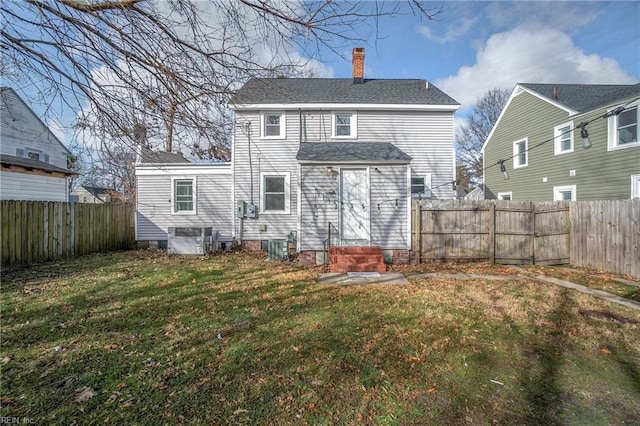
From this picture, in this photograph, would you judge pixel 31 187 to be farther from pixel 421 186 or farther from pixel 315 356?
pixel 421 186

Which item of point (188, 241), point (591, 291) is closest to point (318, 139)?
point (188, 241)

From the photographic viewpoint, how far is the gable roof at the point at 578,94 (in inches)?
395

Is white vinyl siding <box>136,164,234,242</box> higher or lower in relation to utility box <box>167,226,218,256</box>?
higher

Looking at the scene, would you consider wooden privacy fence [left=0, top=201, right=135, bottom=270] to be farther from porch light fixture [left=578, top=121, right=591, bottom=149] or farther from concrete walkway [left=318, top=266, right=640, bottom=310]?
porch light fixture [left=578, top=121, right=591, bottom=149]

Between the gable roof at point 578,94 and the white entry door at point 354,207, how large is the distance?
9.02 meters

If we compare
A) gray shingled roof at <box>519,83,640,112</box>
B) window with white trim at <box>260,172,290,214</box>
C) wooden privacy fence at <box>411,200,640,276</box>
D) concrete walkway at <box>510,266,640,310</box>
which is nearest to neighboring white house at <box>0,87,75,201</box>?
window with white trim at <box>260,172,290,214</box>

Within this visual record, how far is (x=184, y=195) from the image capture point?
12.1 meters

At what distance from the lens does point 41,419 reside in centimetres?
228

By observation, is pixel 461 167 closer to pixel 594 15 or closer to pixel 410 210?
pixel 594 15

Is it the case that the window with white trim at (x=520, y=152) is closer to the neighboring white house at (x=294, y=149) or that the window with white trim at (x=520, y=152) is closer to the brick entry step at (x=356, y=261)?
the neighboring white house at (x=294, y=149)

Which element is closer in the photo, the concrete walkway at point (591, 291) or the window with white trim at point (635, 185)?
the concrete walkway at point (591, 291)

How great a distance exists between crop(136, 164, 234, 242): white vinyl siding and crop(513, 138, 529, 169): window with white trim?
539 inches

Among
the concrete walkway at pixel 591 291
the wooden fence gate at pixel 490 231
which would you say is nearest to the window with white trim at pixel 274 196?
the wooden fence gate at pixel 490 231

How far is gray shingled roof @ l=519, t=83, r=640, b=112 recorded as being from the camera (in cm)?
993
